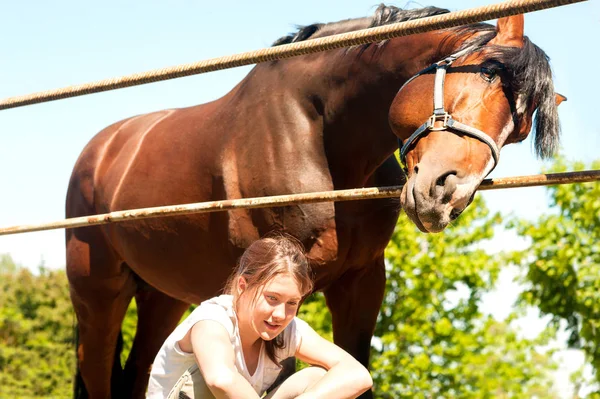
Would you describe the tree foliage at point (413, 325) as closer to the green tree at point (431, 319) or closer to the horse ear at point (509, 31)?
the green tree at point (431, 319)

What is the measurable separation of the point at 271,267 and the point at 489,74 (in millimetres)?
1074

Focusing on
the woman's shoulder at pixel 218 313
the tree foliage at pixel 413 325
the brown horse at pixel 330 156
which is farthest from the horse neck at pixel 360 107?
the tree foliage at pixel 413 325

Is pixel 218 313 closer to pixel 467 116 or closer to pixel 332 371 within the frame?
pixel 332 371

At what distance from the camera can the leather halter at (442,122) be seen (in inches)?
107

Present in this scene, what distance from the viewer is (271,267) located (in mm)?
2496

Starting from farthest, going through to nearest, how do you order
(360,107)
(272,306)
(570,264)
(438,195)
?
(570,264) → (360,107) → (438,195) → (272,306)

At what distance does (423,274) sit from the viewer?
43.1 ft

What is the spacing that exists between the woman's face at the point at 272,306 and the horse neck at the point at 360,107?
1.10 metres

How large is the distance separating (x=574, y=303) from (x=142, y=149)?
9.92 metres

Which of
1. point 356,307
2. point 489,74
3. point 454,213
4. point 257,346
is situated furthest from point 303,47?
point 356,307

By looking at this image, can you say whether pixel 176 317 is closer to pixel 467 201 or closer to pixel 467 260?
pixel 467 201

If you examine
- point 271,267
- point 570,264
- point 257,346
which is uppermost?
point 570,264

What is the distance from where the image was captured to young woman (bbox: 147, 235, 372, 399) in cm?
238

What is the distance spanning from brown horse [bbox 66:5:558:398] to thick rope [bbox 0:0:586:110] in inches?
12.8
